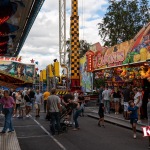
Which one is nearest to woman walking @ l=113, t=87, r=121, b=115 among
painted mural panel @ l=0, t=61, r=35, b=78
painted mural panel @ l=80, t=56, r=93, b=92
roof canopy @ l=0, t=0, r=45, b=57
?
painted mural panel @ l=0, t=61, r=35, b=78

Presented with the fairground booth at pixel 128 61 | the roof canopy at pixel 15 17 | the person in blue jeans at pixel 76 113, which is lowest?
the person in blue jeans at pixel 76 113

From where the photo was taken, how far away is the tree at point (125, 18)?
157 feet

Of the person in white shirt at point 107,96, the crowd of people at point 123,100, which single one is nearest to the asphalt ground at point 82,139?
the crowd of people at point 123,100

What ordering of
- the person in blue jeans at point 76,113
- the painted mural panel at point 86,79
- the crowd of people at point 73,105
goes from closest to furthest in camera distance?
the crowd of people at point 73,105 → the person in blue jeans at point 76,113 → the painted mural panel at point 86,79

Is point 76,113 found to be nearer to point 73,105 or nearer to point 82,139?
point 73,105

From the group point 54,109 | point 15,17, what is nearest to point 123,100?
point 54,109

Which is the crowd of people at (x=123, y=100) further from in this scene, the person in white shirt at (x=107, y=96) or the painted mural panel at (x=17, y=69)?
the painted mural panel at (x=17, y=69)

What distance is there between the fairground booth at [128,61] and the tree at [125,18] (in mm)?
24407

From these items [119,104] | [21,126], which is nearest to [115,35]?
[119,104]

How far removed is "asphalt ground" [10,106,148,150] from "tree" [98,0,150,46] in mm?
34489

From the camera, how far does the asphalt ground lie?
10.7 m

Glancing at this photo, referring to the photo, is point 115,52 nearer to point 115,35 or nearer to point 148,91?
point 148,91

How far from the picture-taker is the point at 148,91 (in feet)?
58.3

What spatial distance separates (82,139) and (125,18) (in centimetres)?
3802
